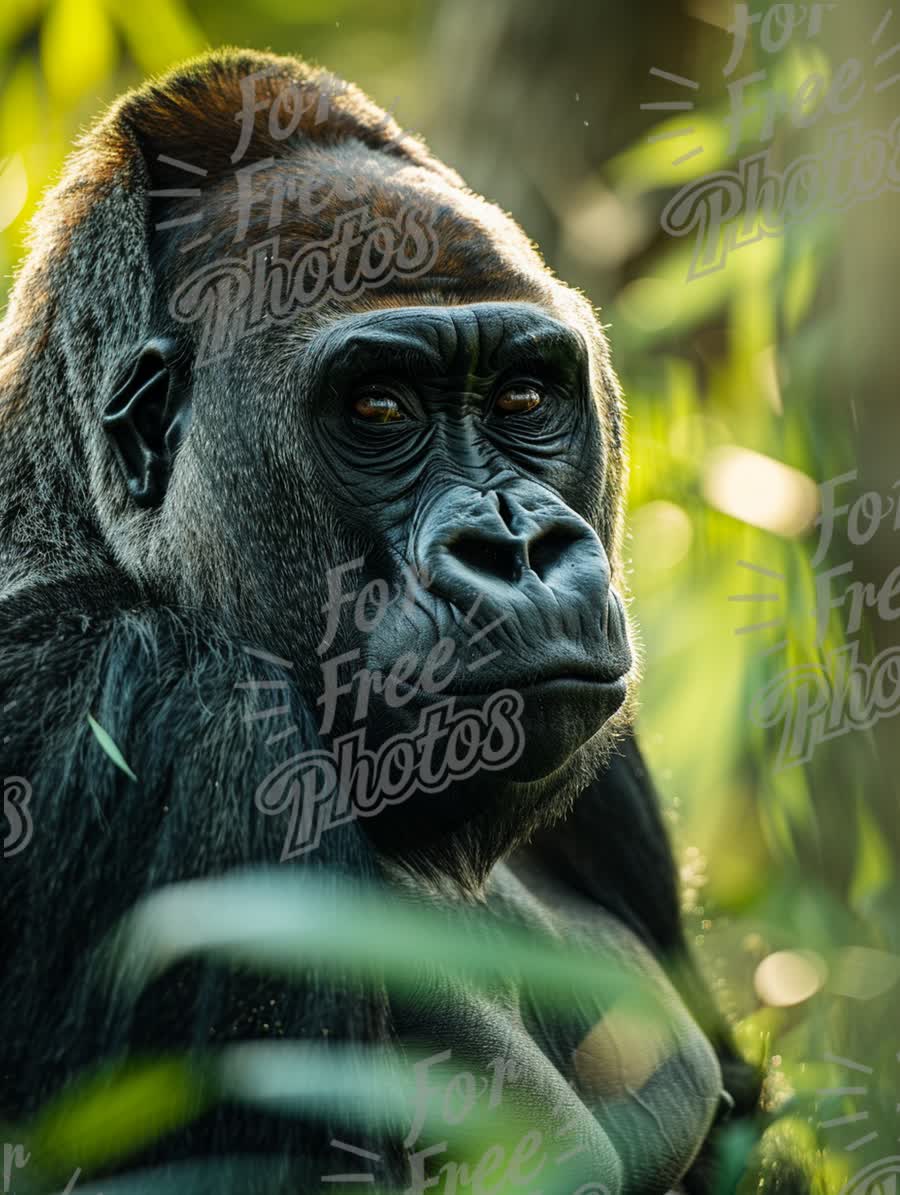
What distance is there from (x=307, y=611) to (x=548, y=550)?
485 mm

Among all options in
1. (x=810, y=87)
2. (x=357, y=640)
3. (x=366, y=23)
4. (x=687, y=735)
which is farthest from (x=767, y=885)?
(x=366, y=23)

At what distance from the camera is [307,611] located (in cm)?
273

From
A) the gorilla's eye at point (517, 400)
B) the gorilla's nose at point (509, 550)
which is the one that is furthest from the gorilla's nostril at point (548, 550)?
the gorilla's eye at point (517, 400)

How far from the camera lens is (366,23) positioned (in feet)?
36.1

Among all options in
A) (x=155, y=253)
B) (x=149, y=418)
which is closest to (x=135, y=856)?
(x=149, y=418)

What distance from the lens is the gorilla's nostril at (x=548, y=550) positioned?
8.09ft

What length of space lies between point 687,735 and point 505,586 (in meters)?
2.84

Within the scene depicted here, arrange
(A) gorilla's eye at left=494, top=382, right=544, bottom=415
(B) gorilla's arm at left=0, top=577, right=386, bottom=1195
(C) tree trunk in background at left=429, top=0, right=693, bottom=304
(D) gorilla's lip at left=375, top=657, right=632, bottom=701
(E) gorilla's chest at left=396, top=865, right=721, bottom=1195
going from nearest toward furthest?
(B) gorilla's arm at left=0, top=577, right=386, bottom=1195
(D) gorilla's lip at left=375, top=657, right=632, bottom=701
(E) gorilla's chest at left=396, top=865, right=721, bottom=1195
(A) gorilla's eye at left=494, top=382, right=544, bottom=415
(C) tree trunk in background at left=429, top=0, right=693, bottom=304

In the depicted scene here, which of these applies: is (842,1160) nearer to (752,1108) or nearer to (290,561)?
(752,1108)

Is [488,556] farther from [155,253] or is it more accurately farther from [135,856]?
[155,253]

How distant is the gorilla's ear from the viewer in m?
2.89

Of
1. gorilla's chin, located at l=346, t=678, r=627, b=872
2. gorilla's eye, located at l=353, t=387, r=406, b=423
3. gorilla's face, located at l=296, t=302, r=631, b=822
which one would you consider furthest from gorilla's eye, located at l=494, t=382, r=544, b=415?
gorilla's chin, located at l=346, t=678, r=627, b=872

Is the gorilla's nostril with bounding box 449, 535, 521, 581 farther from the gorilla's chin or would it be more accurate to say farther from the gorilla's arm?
the gorilla's arm

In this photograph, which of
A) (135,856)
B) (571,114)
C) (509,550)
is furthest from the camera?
(571,114)
